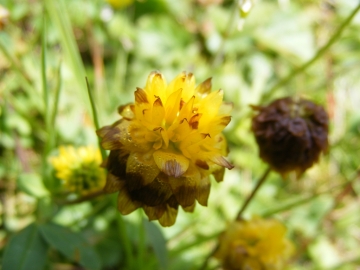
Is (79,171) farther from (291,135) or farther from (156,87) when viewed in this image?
(291,135)

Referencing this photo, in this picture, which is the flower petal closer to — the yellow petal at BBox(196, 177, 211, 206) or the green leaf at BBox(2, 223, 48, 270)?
the yellow petal at BBox(196, 177, 211, 206)

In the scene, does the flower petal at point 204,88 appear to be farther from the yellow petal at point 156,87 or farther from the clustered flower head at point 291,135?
the clustered flower head at point 291,135

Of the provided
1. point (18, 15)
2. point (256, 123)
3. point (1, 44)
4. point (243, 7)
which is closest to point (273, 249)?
point (256, 123)

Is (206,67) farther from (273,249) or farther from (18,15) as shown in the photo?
(273,249)

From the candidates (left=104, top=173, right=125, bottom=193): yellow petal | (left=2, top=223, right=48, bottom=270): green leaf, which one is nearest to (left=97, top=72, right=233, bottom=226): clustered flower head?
(left=104, top=173, right=125, bottom=193): yellow petal

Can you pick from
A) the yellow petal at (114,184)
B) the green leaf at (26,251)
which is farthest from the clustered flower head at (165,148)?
the green leaf at (26,251)

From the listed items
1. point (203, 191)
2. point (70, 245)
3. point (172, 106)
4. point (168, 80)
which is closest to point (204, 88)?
point (172, 106)
